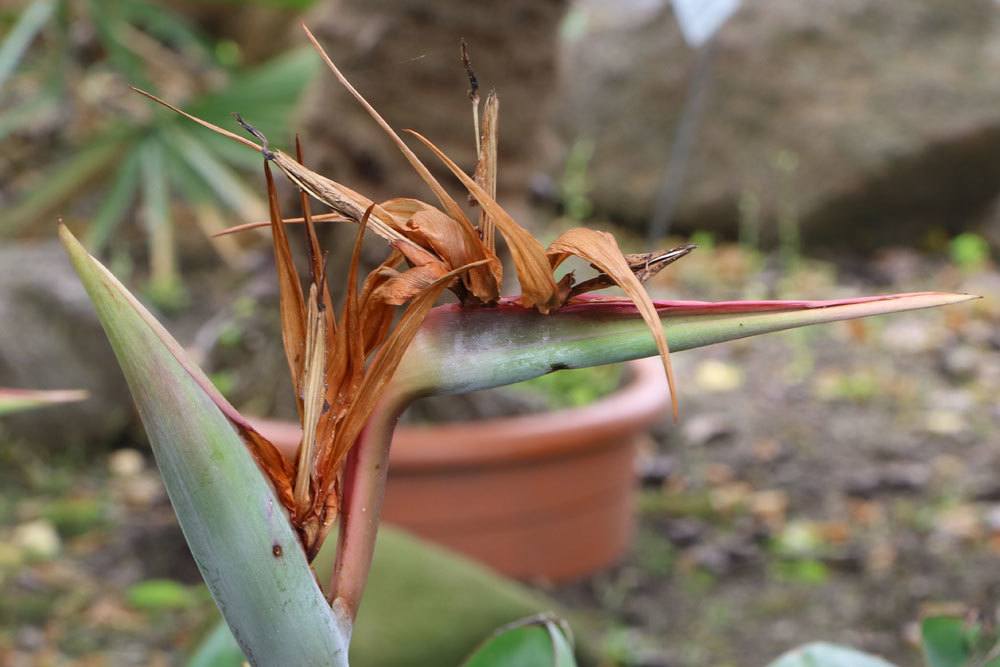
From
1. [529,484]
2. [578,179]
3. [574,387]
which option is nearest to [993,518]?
[574,387]

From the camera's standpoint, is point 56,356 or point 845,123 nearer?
point 56,356

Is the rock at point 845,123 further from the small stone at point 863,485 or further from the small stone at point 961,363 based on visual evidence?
the small stone at point 863,485

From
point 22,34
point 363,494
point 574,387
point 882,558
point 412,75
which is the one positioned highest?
point 22,34

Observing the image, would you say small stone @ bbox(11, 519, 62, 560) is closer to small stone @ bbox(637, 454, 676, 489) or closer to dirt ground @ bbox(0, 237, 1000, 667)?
dirt ground @ bbox(0, 237, 1000, 667)

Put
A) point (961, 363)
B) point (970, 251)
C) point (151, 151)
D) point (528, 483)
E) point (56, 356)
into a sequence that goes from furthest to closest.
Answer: point (970, 251) < point (961, 363) < point (151, 151) < point (56, 356) < point (528, 483)

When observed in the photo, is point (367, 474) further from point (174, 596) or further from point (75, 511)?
point (75, 511)

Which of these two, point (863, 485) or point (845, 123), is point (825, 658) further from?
point (845, 123)
